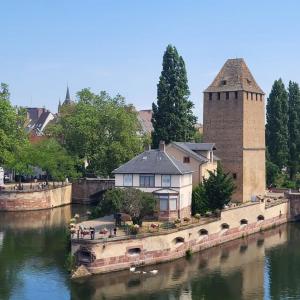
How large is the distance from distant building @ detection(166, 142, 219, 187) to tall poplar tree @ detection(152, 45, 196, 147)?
41.5 ft

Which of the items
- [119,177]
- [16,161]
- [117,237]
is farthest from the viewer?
[16,161]

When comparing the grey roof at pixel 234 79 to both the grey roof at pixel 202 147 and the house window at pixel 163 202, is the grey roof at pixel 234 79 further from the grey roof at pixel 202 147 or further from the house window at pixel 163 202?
the house window at pixel 163 202

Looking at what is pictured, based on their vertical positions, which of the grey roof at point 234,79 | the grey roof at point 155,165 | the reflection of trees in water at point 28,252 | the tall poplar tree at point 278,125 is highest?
the grey roof at point 234,79

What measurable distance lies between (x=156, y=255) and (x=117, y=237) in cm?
431

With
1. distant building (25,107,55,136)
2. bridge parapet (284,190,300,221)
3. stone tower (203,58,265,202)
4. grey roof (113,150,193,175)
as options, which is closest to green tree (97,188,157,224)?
grey roof (113,150,193,175)

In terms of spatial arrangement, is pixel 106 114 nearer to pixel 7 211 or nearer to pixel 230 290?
pixel 7 211

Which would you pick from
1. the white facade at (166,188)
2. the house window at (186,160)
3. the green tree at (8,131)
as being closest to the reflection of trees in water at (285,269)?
the white facade at (166,188)

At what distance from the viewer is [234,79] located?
71312 mm

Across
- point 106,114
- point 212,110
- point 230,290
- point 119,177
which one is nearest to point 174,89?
point 212,110

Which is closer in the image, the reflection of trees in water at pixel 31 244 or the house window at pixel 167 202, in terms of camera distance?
the reflection of trees in water at pixel 31 244

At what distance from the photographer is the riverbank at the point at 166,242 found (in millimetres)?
44844

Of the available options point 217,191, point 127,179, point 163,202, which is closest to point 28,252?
point 127,179

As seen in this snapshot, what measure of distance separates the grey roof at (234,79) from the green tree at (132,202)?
22.3m

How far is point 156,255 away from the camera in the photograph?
48.4m
